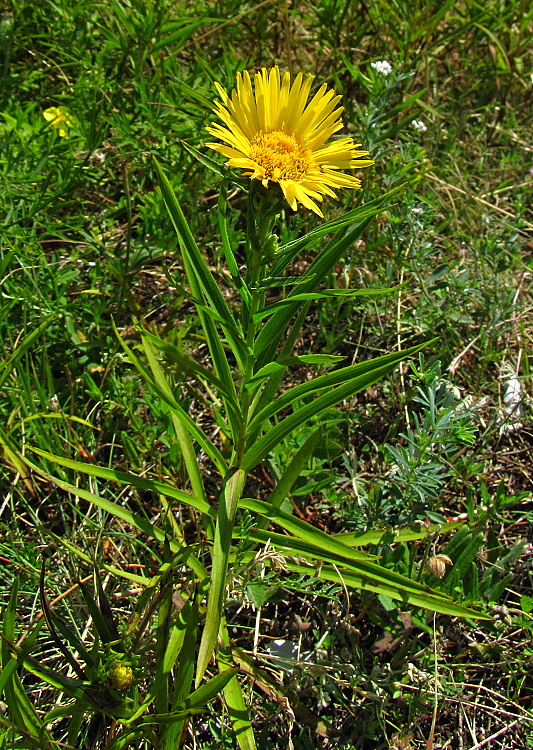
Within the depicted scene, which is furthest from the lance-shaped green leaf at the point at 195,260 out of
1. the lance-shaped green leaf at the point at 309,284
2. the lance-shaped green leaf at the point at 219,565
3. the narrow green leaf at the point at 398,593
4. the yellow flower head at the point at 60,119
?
the yellow flower head at the point at 60,119

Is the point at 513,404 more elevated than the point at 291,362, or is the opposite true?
the point at 291,362

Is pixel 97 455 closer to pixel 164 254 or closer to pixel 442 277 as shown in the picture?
pixel 164 254

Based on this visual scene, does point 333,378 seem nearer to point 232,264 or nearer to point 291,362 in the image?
point 291,362

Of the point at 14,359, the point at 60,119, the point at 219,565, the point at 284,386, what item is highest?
the point at 60,119

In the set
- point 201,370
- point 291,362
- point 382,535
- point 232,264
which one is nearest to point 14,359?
point 201,370

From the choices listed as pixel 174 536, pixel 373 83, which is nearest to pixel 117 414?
pixel 174 536

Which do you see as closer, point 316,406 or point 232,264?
point 232,264

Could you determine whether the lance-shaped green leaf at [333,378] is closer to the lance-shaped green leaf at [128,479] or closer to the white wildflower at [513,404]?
the lance-shaped green leaf at [128,479]

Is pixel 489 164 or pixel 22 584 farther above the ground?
pixel 489 164
